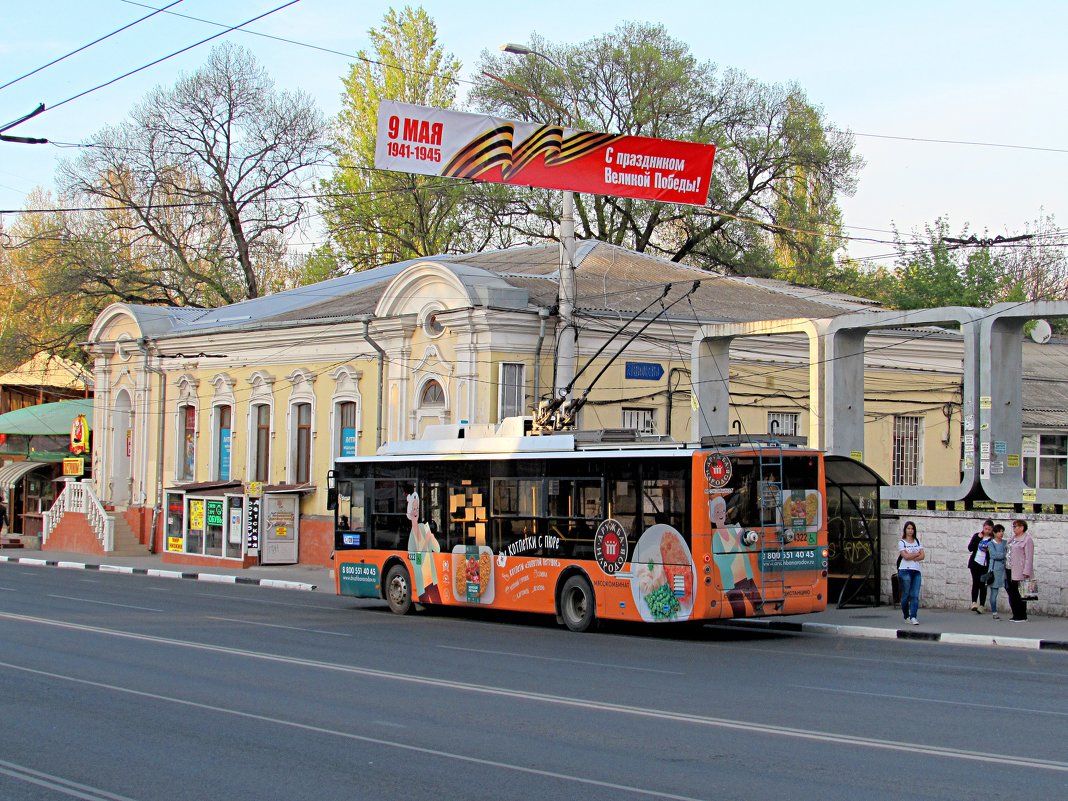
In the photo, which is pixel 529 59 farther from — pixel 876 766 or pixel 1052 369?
pixel 876 766

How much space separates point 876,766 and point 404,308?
2496cm

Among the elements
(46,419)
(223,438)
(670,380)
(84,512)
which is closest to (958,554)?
(670,380)

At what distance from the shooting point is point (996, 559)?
66.6 ft

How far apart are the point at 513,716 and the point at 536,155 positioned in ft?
43.9

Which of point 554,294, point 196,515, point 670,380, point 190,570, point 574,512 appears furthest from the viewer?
point 196,515

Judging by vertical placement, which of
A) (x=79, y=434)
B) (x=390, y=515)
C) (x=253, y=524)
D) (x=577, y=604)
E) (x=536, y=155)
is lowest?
(x=577, y=604)

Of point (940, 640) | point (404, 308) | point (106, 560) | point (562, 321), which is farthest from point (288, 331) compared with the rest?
point (940, 640)

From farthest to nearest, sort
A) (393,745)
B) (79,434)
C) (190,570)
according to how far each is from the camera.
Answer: (79,434) < (190,570) < (393,745)

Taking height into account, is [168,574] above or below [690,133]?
below

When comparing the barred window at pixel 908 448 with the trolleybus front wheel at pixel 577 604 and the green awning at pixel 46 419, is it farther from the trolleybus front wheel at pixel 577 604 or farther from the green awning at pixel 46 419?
the green awning at pixel 46 419

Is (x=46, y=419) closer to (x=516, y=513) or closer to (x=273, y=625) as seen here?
(x=273, y=625)

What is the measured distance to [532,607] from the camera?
21.0 metres

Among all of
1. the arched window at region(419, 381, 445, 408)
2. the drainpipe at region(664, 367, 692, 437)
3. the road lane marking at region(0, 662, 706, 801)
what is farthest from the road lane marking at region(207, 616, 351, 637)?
the drainpipe at region(664, 367, 692, 437)

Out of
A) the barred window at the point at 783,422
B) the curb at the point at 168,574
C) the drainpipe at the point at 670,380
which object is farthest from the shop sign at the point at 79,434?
the barred window at the point at 783,422
